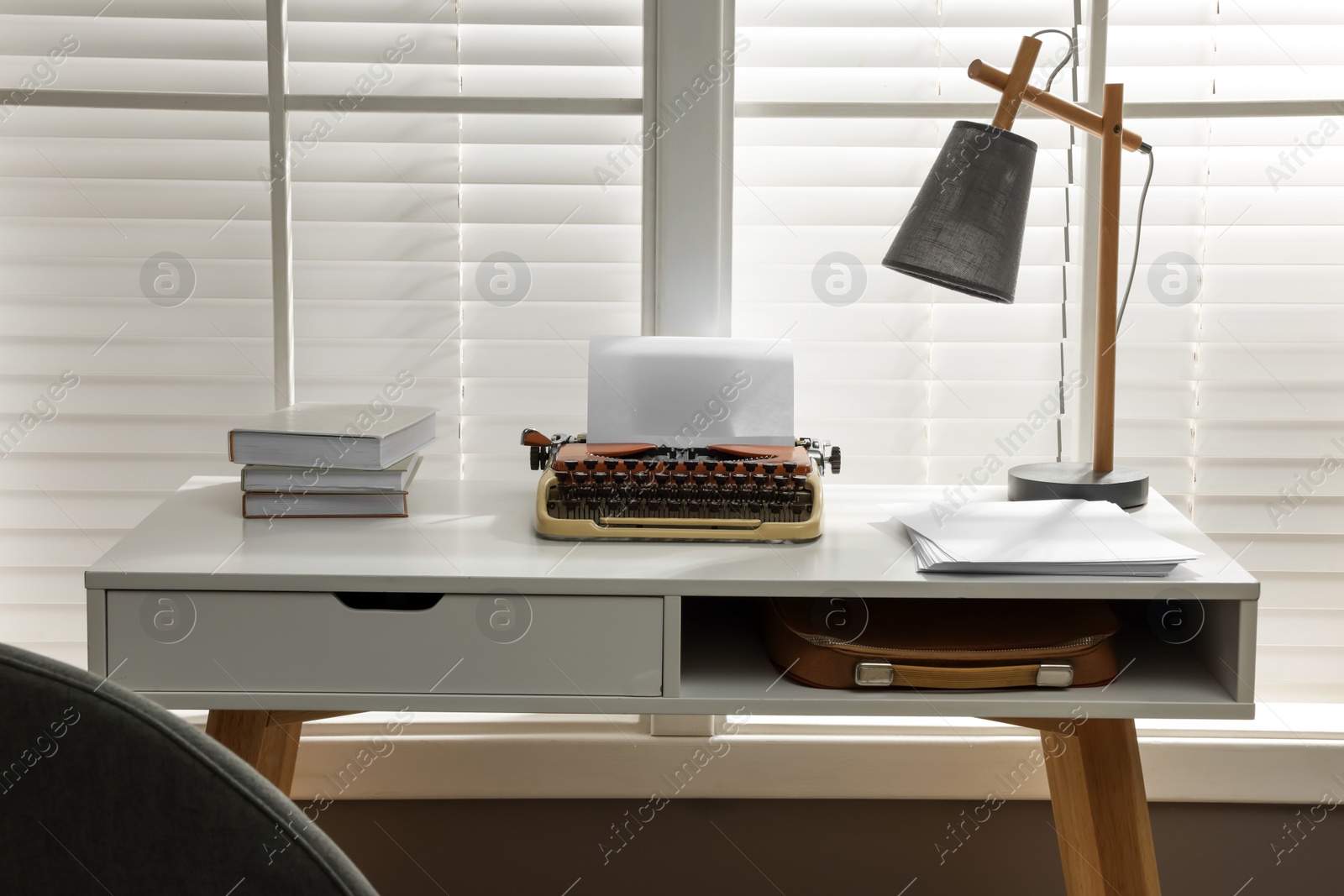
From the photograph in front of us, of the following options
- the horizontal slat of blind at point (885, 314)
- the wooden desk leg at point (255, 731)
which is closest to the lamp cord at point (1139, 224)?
the horizontal slat of blind at point (885, 314)

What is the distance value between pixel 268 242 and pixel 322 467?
1.53 feet

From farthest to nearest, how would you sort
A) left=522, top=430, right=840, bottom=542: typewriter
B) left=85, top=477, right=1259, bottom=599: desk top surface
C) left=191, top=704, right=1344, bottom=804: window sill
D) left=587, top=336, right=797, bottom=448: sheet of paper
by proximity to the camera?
left=191, top=704, right=1344, bottom=804: window sill < left=587, top=336, right=797, bottom=448: sheet of paper < left=522, top=430, right=840, bottom=542: typewriter < left=85, top=477, right=1259, bottom=599: desk top surface

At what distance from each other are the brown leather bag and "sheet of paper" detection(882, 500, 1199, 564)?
0.08 m

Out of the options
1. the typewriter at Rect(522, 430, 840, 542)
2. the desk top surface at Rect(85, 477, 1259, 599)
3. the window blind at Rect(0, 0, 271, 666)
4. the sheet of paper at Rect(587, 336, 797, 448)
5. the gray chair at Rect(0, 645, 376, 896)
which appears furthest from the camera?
the window blind at Rect(0, 0, 271, 666)

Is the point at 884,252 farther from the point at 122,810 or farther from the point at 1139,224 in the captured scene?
the point at 122,810

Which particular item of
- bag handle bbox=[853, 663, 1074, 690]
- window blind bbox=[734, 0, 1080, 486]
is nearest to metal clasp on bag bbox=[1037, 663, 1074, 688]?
bag handle bbox=[853, 663, 1074, 690]

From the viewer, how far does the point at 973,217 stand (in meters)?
1.22

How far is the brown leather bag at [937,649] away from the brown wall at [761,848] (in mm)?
636

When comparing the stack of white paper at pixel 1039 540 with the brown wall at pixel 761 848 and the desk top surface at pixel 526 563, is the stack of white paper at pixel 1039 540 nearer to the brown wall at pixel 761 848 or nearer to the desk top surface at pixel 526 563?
the desk top surface at pixel 526 563

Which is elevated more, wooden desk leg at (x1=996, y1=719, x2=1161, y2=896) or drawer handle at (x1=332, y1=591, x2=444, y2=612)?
drawer handle at (x1=332, y1=591, x2=444, y2=612)

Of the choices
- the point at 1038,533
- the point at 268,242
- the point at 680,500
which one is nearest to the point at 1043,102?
the point at 1038,533

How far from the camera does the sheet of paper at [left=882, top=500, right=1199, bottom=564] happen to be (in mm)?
1068

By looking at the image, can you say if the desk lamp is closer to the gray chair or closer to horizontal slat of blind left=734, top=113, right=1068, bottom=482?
horizontal slat of blind left=734, top=113, right=1068, bottom=482

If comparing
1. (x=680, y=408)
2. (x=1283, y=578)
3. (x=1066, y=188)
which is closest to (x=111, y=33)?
(x=680, y=408)
